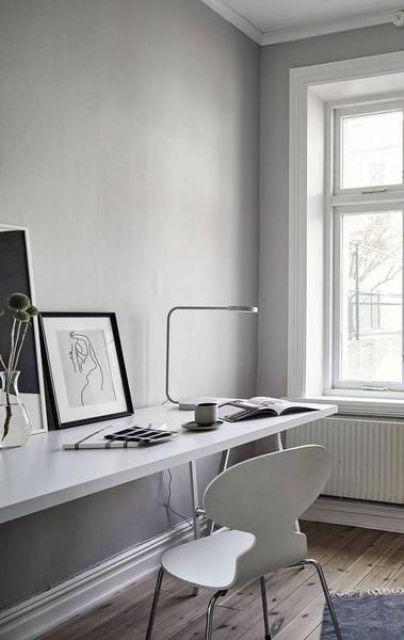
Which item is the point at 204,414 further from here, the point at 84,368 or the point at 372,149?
the point at 372,149

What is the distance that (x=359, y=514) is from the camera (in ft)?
12.9

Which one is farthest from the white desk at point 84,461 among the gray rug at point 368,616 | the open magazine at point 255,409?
the gray rug at point 368,616

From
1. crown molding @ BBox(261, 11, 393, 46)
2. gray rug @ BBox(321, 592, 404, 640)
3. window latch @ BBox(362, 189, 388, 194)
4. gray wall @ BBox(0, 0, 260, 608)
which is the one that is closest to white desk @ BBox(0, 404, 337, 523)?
gray wall @ BBox(0, 0, 260, 608)

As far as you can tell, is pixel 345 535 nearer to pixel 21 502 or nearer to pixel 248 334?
pixel 248 334

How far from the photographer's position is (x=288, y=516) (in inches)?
77.9

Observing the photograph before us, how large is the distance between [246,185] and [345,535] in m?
1.88

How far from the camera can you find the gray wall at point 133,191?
8.47ft

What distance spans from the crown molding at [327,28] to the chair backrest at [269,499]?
8.77 ft

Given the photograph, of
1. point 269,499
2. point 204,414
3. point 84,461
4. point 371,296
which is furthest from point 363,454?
point 84,461

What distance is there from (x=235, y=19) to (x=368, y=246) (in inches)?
55.1

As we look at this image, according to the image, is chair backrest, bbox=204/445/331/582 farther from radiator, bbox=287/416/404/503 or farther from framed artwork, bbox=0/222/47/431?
radiator, bbox=287/416/404/503

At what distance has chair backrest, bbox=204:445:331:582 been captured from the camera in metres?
1.82

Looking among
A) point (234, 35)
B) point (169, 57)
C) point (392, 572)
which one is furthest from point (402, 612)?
point (234, 35)

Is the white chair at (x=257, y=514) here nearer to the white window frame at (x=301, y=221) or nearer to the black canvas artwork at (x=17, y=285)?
the black canvas artwork at (x=17, y=285)
